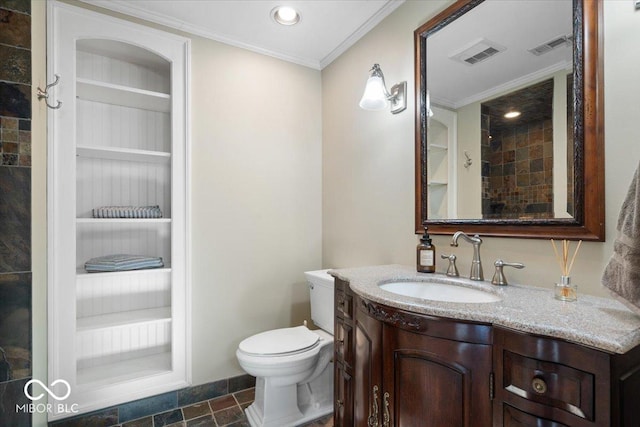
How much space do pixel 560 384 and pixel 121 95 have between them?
2.54 meters

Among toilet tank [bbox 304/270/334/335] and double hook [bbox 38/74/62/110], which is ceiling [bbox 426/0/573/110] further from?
double hook [bbox 38/74/62/110]

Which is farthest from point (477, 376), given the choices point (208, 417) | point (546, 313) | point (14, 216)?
point (14, 216)

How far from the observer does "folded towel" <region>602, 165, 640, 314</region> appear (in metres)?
0.79

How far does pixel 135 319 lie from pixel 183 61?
173 centimetres

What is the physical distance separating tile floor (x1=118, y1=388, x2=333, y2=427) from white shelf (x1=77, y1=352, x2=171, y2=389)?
0.26 metres

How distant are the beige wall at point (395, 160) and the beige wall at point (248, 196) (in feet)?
0.60

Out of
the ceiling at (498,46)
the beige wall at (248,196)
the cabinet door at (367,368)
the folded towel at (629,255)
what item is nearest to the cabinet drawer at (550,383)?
the folded towel at (629,255)

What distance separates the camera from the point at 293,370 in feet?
5.74

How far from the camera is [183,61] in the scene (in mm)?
2088

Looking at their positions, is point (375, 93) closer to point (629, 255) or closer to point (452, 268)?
point (452, 268)

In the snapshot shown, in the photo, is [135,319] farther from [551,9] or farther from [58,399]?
[551,9]

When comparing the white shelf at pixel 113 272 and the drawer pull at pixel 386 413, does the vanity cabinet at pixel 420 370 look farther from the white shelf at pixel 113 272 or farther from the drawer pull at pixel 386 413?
the white shelf at pixel 113 272

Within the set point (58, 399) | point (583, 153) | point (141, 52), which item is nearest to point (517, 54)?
point (583, 153)

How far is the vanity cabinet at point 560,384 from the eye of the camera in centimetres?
69
